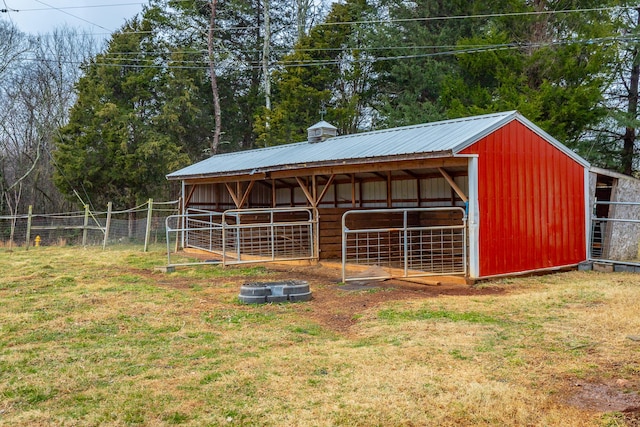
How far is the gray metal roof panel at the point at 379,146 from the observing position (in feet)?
32.3

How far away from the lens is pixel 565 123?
59.9 ft

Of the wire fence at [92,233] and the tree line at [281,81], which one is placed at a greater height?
the tree line at [281,81]

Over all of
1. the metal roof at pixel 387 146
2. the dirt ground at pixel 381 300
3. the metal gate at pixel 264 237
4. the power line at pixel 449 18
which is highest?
the power line at pixel 449 18

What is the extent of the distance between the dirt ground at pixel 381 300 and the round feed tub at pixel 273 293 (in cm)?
24

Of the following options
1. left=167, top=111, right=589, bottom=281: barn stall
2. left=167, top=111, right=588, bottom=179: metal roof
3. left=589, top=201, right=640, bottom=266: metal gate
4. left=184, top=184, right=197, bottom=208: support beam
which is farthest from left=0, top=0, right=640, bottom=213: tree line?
left=184, top=184, right=197, bottom=208: support beam

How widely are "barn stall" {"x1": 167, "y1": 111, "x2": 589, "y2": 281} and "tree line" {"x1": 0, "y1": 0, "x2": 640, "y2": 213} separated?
6.62 meters

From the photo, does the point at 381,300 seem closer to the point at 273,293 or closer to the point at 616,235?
the point at 273,293

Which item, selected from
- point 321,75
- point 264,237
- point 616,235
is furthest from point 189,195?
point 616,235

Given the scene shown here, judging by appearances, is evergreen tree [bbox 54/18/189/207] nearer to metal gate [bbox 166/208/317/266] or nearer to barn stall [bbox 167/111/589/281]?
metal gate [bbox 166/208/317/266]

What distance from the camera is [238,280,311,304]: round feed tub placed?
7996 mm

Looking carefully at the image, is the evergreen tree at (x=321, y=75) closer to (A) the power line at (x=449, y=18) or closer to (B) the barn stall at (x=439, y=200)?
(A) the power line at (x=449, y=18)

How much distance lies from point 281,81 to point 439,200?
14.5m

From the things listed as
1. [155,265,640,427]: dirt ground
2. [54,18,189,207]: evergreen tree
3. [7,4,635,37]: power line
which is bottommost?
[155,265,640,427]: dirt ground

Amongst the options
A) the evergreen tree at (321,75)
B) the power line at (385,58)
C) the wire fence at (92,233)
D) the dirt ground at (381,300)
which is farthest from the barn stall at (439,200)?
the evergreen tree at (321,75)
